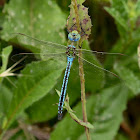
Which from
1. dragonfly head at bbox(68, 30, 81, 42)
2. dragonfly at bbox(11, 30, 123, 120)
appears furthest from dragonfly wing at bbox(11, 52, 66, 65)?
dragonfly head at bbox(68, 30, 81, 42)

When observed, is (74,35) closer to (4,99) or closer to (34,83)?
(34,83)

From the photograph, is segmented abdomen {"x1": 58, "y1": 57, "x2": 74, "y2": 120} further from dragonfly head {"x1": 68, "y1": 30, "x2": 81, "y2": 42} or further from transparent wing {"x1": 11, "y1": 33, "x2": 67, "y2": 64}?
dragonfly head {"x1": 68, "y1": 30, "x2": 81, "y2": 42}

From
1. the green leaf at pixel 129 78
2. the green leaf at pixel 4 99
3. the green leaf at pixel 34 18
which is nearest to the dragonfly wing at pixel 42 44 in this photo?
the green leaf at pixel 34 18

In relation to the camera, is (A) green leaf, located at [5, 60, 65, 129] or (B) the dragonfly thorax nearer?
(B) the dragonfly thorax

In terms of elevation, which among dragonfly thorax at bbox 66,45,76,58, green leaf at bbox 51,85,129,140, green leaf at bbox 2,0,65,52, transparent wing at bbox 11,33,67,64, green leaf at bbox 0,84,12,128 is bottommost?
green leaf at bbox 51,85,129,140

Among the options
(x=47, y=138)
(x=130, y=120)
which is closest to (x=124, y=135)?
(x=130, y=120)

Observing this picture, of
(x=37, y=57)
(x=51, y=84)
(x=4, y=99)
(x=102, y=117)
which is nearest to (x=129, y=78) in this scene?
(x=102, y=117)

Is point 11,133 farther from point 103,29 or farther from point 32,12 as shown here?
point 103,29

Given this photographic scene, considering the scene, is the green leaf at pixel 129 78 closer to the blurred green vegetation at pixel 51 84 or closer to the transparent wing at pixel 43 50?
the blurred green vegetation at pixel 51 84
